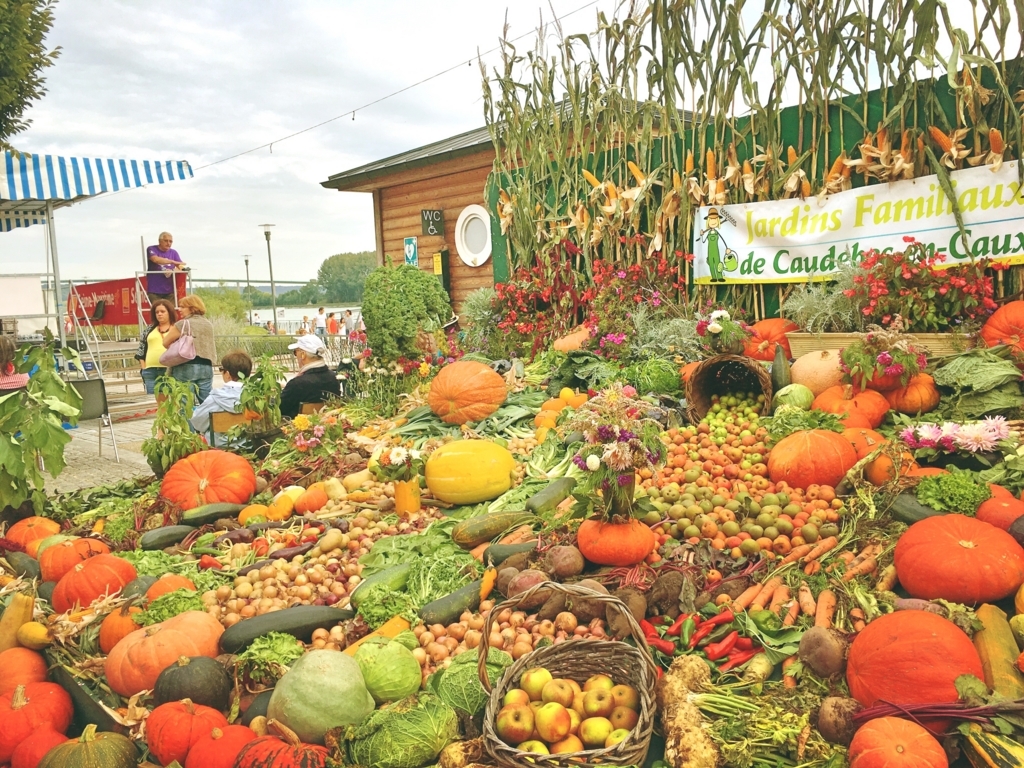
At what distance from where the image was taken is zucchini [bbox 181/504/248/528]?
4.85 m

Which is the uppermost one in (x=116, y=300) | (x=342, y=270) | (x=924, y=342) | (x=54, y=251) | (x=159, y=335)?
(x=342, y=270)

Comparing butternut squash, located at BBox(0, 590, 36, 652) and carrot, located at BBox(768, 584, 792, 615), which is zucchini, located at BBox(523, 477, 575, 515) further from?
butternut squash, located at BBox(0, 590, 36, 652)

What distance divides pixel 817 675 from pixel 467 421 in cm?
408

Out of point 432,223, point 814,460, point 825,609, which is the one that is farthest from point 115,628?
point 432,223

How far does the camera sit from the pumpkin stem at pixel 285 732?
2463 millimetres

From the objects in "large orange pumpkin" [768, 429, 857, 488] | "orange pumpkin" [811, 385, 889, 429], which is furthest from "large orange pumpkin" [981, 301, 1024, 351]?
"large orange pumpkin" [768, 429, 857, 488]

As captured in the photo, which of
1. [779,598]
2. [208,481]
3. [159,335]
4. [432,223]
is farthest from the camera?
[432,223]

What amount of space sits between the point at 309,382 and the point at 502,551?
4603 mm

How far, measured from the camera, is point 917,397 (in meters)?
4.91

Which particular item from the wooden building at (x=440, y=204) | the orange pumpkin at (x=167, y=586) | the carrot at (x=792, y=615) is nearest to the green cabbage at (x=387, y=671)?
the orange pumpkin at (x=167, y=586)

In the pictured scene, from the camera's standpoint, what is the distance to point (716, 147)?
7258 mm

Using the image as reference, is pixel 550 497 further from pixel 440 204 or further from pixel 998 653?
pixel 440 204

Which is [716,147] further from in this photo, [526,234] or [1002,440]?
[1002,440]

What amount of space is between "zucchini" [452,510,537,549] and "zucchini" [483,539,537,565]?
28cm
